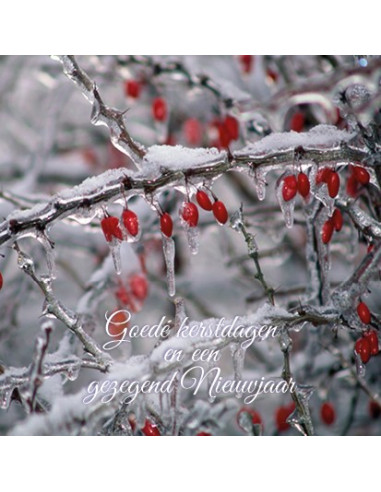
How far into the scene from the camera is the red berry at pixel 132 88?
2373 mm

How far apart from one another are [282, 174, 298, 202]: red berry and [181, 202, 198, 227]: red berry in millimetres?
232

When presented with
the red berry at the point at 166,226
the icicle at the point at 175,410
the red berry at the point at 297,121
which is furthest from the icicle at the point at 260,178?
the red berry at the point at 297,121

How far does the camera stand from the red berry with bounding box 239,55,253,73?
2.45 meters

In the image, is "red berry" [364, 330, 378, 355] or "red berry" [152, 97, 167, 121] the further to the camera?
"red berry" [152, 97, 167, 121]

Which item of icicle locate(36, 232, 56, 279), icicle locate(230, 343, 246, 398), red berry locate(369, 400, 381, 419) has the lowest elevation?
icicle locate(230, 343, 246, 398)

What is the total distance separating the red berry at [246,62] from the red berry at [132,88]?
0.43 meters

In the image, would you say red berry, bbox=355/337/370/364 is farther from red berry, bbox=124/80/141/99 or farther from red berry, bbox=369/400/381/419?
red berry, bbox=124/80/141/99

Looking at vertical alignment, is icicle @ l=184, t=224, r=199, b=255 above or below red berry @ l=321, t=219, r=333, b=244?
below

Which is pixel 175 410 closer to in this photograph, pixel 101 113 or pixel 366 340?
pixel 366 340

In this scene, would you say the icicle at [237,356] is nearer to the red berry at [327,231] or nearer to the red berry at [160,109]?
the red berry at [327,231]

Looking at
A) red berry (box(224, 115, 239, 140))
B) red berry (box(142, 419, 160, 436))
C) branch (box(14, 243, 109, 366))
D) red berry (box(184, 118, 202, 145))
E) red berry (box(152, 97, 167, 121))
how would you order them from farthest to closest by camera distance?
red berry (box(184, 118, 202, 145)) < red berry (box(152, 97, 167, 121)) < red berry (box(224, 115, 239, 140)) < red berry (box(142, 419, 160, 436)) < branch (box(14, 243, 109, 366))

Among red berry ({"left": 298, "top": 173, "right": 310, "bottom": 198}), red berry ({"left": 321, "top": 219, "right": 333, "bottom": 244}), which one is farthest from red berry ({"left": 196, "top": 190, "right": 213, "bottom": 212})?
red berry ({"left": 321, "top": 219, "right": 333, "bottom": 244})

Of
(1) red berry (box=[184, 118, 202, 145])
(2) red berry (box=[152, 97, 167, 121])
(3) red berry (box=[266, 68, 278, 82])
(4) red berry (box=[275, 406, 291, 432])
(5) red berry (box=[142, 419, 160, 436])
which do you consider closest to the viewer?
(5) red berry (box=[142, 419, 160, 436])
